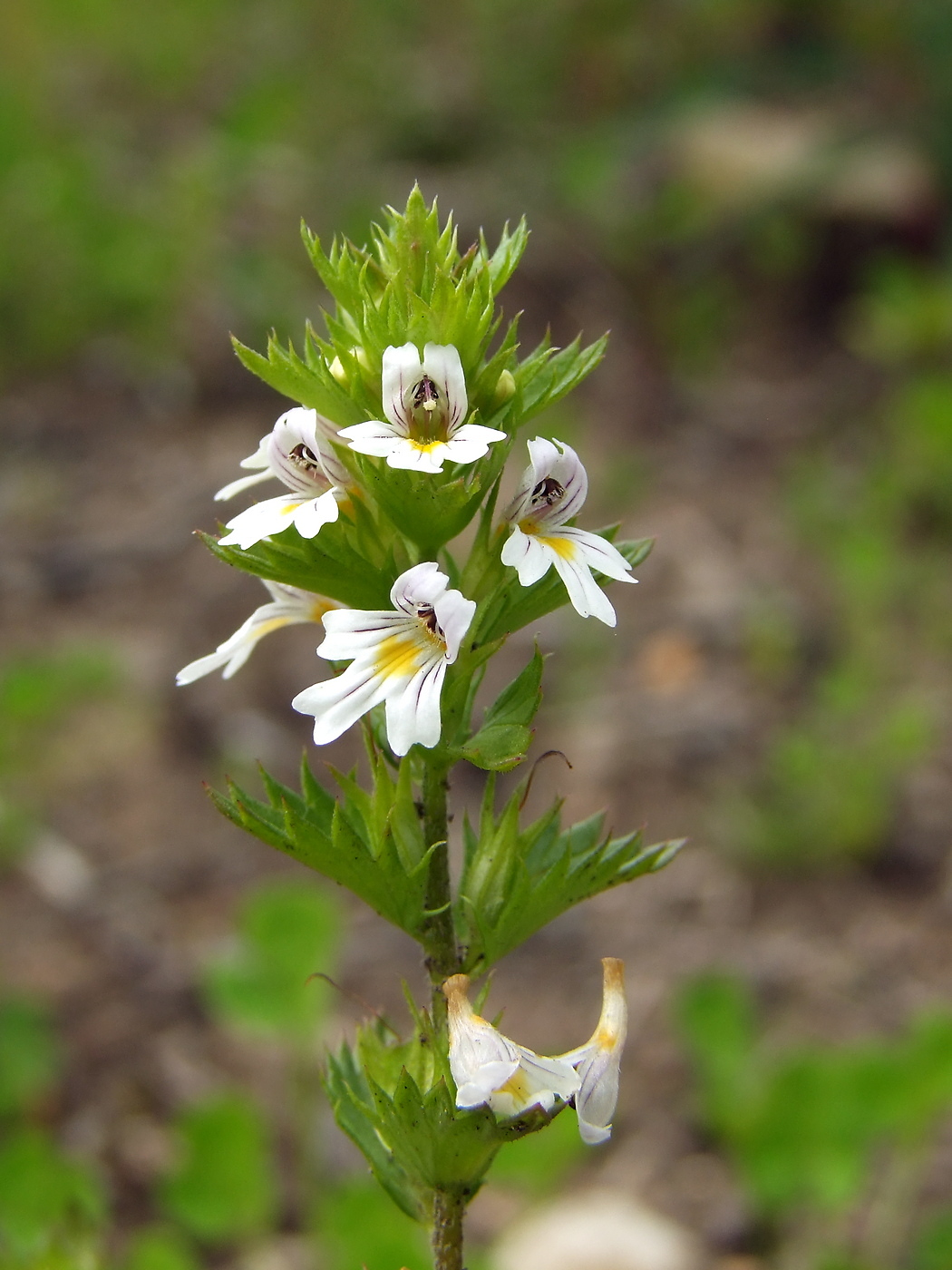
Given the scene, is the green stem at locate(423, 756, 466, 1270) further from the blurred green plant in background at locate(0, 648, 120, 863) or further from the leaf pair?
the blurred green plant in background at locate(0, 648, 120, 863)

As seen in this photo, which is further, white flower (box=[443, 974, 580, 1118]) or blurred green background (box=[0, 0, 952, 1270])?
blurred green background (box=[0, 0, 952, 1270])

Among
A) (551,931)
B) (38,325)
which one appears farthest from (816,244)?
(551,931)

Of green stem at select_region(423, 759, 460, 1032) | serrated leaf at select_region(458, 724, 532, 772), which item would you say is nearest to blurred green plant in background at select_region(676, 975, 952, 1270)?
green stem at select_region(423, 759, 460, 1032)

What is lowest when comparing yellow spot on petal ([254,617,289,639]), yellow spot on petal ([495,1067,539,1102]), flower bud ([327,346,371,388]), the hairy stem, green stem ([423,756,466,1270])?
the hairy stem

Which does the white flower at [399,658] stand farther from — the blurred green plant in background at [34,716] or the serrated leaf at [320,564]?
the blurred green plant in background at [34,716]

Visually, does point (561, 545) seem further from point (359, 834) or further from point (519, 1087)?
point (519, 1087)
